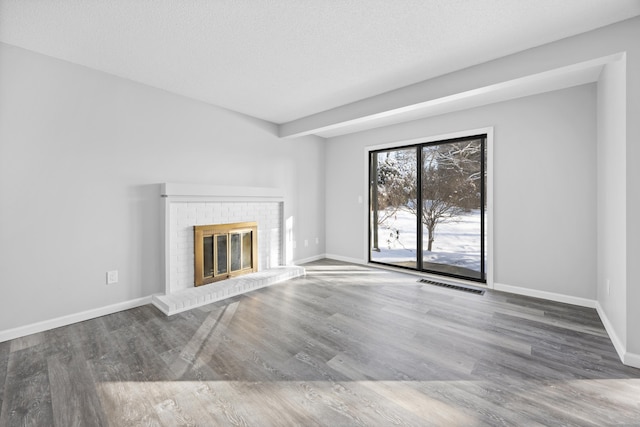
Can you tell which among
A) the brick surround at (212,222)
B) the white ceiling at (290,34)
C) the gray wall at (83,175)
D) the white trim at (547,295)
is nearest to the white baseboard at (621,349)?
the white trim at (547,295)

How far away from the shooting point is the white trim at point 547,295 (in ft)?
9.56

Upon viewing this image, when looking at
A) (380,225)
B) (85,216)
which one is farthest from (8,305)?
(380,225)

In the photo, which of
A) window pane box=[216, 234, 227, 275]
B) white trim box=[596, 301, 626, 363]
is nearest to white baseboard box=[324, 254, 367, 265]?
window pane box=[216, 234, 227, 275]

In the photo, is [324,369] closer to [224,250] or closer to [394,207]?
[224,250]

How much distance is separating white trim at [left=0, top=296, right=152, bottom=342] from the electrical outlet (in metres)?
0.24

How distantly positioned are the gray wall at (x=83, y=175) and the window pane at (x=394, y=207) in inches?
109

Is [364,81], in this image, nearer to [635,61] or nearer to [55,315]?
[635,61]

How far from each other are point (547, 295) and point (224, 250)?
4017mm

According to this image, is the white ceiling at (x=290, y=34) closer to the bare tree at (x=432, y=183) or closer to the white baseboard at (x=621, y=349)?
the bare tree at (x=432, y=183)

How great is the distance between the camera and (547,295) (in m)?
3.13

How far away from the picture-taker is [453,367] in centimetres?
186

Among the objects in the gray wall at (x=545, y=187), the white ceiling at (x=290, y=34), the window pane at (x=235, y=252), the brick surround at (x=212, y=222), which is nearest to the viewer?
the white ceiling at (x=290, y=34)

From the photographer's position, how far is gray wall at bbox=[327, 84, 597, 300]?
2.91 metres

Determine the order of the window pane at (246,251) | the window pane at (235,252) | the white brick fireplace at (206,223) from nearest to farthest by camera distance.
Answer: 1. the white brick fireplace at (206,223)
2. the window pane at (235,252)
3. the window pane at (246,251)
